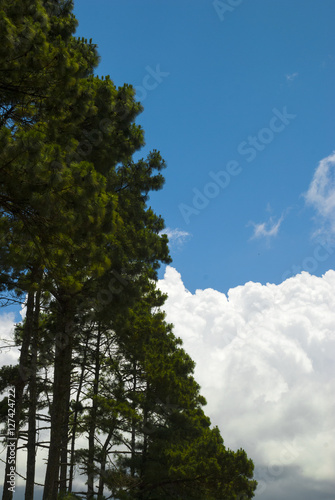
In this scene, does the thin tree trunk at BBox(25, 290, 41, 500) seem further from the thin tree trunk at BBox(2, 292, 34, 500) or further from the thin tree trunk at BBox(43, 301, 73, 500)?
the thin tree trunk at BBox(43, 301, 73, 500)

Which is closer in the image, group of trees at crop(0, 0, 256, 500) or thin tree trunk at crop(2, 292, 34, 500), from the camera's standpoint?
group of trees at crop(0, 0, 256, 500)

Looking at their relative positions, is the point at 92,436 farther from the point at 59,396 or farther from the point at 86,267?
the point at 86,267

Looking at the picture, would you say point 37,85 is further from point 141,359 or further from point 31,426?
point 141,359

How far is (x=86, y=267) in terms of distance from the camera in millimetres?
9383

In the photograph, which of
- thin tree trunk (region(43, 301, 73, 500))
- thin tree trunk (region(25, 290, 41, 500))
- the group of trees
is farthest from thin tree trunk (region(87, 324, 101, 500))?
thin tree trunk (region(43, 301, 73, 500))

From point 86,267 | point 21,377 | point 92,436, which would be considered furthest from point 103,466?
point 86,267

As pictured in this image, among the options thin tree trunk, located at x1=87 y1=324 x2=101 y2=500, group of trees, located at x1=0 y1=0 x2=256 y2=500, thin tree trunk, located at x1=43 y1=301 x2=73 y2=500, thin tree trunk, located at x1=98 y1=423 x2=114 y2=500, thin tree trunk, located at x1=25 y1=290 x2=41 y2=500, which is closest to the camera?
group of trees, located at x1=0 y1=0 x2=256 y2=500

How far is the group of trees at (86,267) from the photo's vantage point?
6.30m

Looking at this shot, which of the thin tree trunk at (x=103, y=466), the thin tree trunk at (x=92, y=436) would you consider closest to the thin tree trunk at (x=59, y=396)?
the thin tree trunk at (x=92, y=436)

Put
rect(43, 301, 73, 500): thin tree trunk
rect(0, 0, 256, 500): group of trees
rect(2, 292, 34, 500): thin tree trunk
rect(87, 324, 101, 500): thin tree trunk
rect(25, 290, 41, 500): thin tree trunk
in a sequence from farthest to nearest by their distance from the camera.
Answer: rect(87, 324, 101, 500): thin tree trunk
rect(25, 290, 41, 500): thin tree trunk
rect(2, 292, 34, 500): thin tree trunk
rect(43, 301, 73, 500): thin tree trunk
rect(0, 0, 256, 500): group of trees

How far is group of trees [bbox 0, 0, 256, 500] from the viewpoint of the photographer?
630cm

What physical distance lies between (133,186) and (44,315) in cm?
715

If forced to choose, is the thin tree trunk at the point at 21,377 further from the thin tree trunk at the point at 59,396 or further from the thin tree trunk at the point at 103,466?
the thin tree trunk at the point at 103,466

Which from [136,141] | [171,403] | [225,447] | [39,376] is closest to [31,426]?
[39,376]
